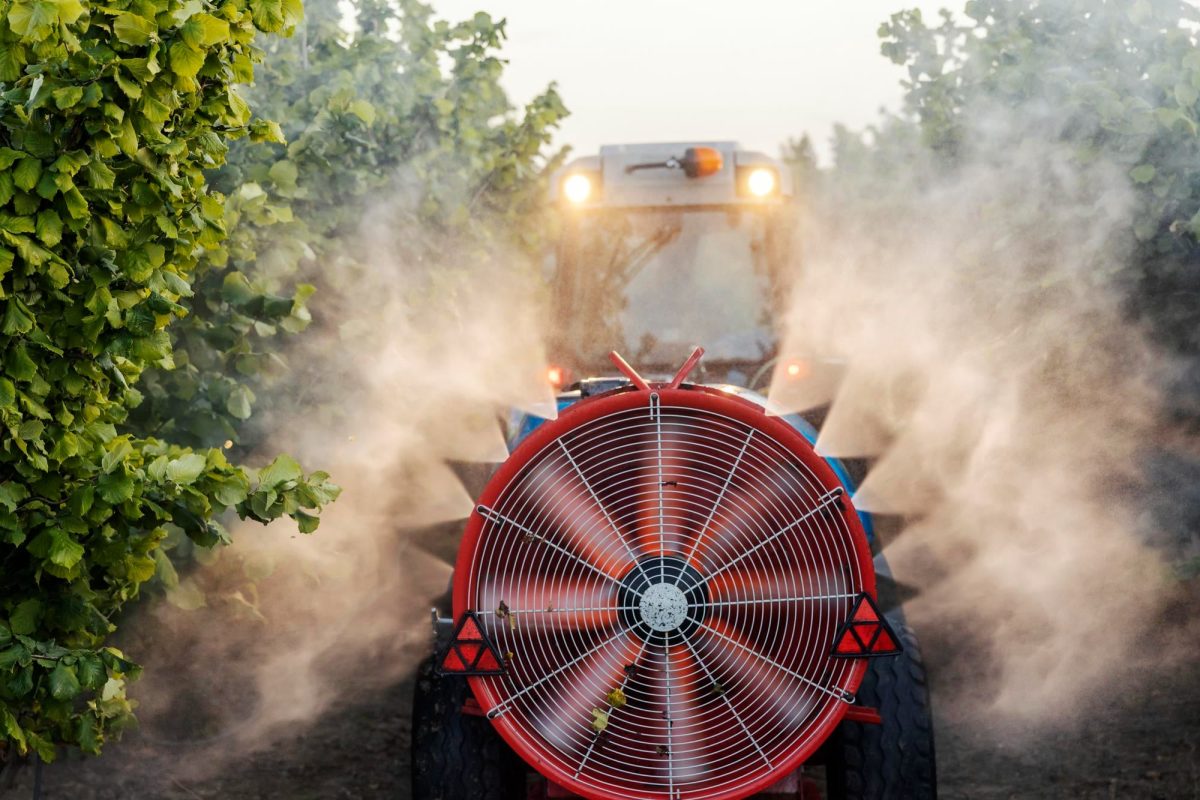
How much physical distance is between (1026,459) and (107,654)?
5734 millimetres

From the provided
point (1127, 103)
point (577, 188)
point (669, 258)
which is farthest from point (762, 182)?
point (1127, 103)

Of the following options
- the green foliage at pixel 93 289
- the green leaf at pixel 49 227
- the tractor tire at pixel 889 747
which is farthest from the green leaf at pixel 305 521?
the tractor tire at pixel 889 747

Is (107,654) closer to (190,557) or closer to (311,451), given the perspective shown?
(190,557)

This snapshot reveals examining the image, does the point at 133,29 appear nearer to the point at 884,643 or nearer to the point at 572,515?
the point at 572,515

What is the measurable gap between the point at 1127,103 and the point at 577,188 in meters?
2.59

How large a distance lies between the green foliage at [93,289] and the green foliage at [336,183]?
0.43 m

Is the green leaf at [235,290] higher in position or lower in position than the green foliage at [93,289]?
higher

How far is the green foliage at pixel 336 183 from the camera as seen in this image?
570 centimetres

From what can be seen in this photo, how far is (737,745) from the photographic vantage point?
159 inches

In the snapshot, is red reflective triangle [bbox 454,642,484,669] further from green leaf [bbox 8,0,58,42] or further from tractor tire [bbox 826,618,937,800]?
green leaf [bbox 8,0,58,42]

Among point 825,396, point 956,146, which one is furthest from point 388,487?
point 956,146

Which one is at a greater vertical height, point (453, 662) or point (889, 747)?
point (453, 662)

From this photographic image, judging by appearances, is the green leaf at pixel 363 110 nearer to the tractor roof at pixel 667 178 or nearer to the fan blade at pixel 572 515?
the tractor roof at pixel 667 178

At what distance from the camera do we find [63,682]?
11.9 feet
